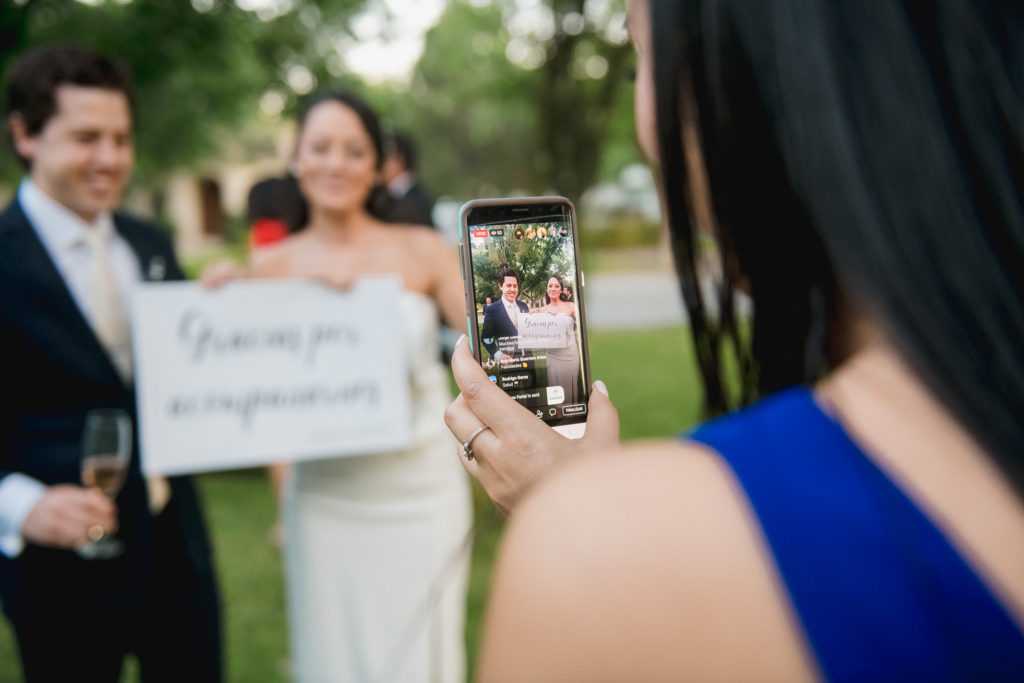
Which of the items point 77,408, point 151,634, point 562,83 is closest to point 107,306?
point 77,408

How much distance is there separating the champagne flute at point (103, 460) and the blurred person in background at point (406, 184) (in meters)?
1.92

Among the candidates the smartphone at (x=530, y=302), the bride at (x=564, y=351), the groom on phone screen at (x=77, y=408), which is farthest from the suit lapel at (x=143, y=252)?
the bride at (x=564, y=351)

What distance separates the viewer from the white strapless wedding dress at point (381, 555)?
335 cm

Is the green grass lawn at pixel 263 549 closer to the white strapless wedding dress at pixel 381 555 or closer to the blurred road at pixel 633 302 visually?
the white strapless wedding dress at pixel 381 555

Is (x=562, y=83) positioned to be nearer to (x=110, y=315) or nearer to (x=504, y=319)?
(x=110, y=315)

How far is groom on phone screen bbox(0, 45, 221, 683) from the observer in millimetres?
2312

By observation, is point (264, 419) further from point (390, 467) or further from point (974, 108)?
point (974, 108)

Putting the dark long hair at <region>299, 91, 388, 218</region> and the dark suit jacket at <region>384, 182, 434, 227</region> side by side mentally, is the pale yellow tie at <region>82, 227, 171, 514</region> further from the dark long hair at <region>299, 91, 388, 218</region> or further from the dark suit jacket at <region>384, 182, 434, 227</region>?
the dark suit jacket at <region>384, 182, 434, 227</region>

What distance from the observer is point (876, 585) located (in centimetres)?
60

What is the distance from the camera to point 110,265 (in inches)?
105

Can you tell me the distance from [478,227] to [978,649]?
1.03m

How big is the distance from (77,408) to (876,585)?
97.7 inches

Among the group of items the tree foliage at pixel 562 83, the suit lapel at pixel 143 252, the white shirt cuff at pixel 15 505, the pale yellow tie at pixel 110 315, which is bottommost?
the white shirt cuff at pixel 15 505

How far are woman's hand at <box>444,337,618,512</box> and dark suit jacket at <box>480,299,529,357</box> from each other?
0.10m
